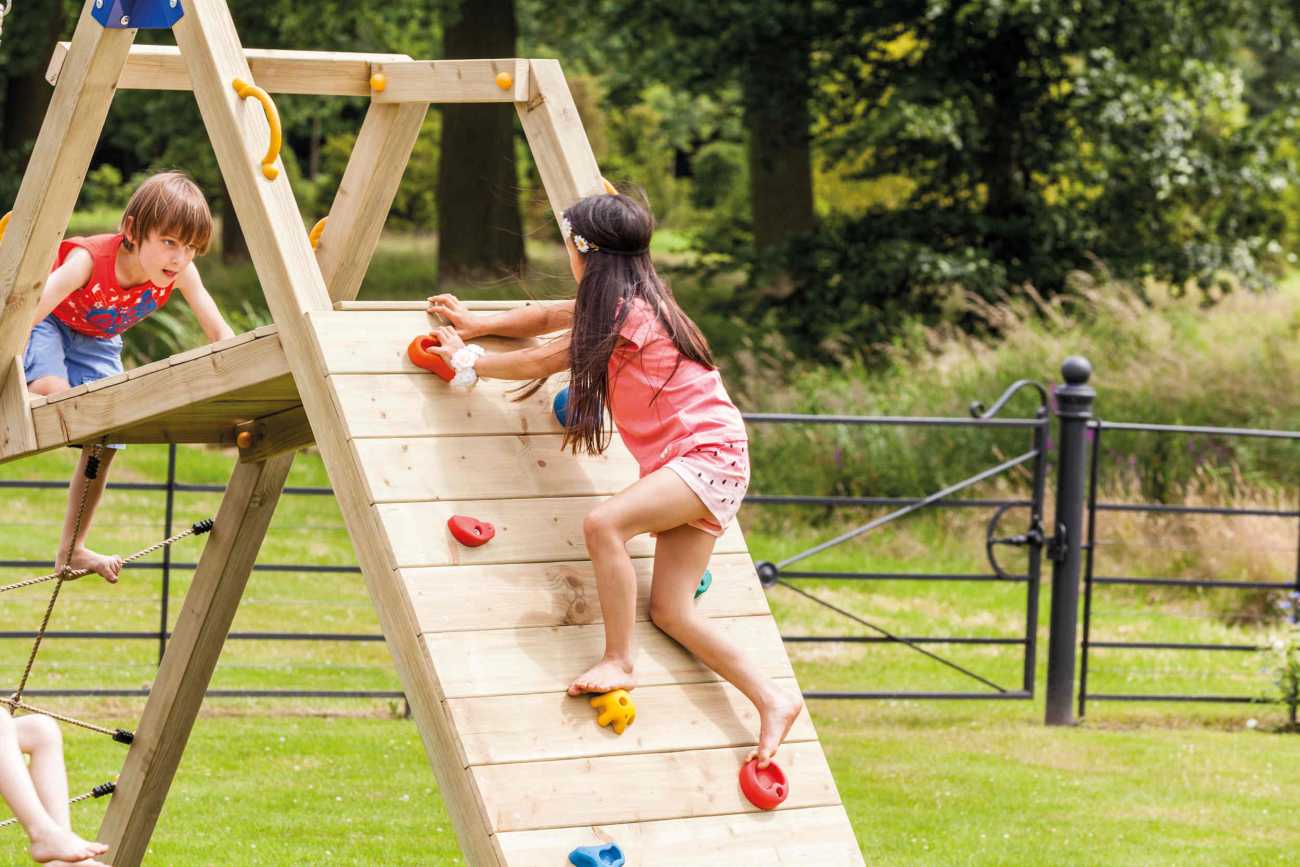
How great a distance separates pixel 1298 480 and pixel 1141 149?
4540mm

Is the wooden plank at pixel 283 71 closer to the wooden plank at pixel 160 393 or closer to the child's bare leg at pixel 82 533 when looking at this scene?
the wooden plank at pixel 160 393

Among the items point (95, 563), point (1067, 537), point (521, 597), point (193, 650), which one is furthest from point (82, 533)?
point (1067, 537)

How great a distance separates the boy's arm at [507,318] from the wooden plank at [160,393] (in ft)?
1.23

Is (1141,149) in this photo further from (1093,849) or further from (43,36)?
(43,36)

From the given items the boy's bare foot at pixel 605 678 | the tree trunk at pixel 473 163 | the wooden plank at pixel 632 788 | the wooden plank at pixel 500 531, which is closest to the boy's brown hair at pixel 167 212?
the wooden plank at pixel 500 531

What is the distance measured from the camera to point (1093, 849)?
216 inches

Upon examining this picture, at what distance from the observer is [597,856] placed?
9.66 feet

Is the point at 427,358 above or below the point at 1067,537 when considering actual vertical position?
below

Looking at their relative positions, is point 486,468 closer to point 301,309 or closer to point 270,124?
point 301,309

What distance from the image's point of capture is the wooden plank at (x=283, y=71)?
3967mm

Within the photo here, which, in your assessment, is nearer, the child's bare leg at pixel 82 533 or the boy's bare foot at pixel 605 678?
the boy's bare foot at pixel 605 678

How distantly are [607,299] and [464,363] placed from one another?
33 centimetres

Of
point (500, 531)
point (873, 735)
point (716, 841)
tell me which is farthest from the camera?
point (873, 735)

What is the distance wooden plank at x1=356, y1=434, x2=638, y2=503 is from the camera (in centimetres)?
322
